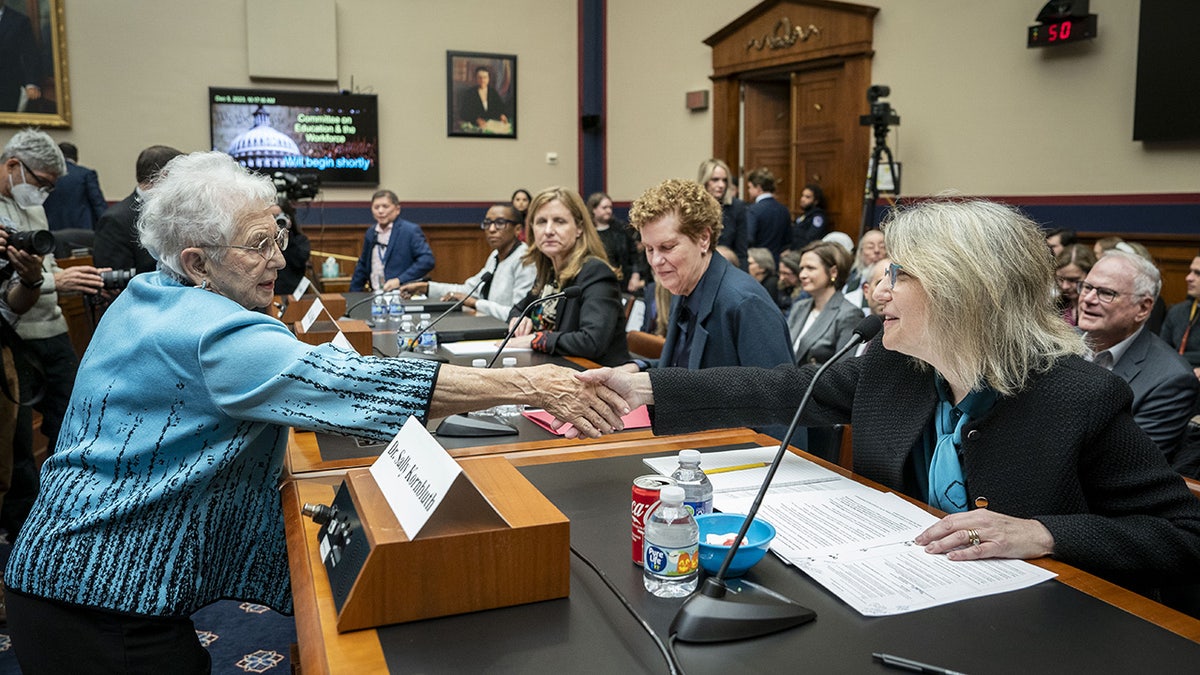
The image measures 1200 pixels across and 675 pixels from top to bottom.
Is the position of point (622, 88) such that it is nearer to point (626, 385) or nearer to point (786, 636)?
point (626, 385)

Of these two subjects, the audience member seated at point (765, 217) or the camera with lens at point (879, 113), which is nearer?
the camera with lens at point (879, 113)

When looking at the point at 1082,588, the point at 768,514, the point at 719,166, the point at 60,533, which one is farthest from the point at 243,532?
the point at 719,166

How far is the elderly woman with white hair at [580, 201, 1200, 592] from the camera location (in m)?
1.31

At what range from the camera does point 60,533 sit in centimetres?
139

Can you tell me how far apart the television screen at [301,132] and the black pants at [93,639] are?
309 inches

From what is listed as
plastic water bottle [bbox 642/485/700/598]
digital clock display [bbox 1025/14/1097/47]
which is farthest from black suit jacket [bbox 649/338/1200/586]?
digital clock display [bbox 1025/14/1097/47]

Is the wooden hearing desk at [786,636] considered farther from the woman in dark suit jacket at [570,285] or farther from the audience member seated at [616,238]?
the audience member seated at [616,238]

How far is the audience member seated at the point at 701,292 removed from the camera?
237 centimetres

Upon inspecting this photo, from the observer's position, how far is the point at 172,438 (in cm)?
138

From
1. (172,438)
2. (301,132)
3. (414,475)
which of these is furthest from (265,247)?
(301,132)

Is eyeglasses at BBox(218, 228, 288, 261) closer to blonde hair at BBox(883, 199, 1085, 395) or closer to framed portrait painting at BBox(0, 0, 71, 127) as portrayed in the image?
blonde hair at BBox(883, 199, 1085, 395)

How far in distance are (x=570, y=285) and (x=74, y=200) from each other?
5.58m

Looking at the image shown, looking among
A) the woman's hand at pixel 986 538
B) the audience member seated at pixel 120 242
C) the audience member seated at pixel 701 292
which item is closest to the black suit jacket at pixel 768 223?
the audience member seated at pixel 120 242

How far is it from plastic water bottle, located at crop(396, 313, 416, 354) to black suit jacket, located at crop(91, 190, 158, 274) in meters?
1.02
